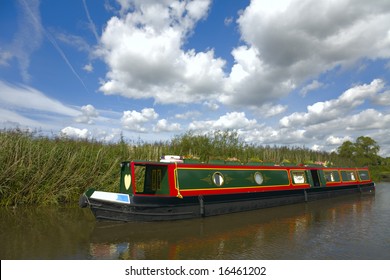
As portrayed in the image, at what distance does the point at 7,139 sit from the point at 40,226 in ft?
15.1

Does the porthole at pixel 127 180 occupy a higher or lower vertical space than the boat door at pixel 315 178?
lower

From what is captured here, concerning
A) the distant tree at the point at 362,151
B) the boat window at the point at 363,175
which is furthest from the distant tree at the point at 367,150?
the boat window at the point at 363,175

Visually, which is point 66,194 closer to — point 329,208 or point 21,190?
point 21,190

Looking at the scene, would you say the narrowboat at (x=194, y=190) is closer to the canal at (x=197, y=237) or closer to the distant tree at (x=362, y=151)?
the canal at (x=197, y=237)

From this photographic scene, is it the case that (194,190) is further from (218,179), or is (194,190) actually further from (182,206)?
(218,179)

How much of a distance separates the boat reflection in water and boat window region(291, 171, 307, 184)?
321cm

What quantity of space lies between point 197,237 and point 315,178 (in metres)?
10.5

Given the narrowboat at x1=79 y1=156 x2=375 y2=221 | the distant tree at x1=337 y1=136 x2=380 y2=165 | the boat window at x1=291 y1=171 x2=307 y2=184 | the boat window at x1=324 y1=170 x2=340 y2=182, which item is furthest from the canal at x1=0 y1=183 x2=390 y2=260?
the distant tree at x1=337 y1=136 x2=380 y2=165

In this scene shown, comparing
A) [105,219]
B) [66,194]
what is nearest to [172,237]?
[105,219]

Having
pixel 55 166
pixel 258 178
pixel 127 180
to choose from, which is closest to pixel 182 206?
pixel 127 180

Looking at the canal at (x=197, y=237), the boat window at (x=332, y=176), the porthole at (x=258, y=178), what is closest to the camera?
the canal at (x=197, y=237)

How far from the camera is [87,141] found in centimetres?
1527

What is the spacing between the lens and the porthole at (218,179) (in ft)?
35.7

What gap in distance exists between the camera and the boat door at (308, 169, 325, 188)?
15219 millimetres
